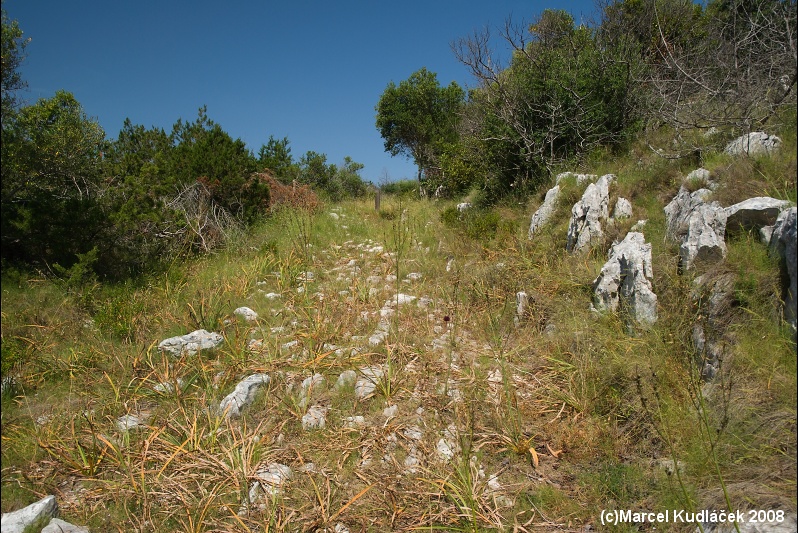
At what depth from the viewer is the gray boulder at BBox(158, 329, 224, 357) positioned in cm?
500

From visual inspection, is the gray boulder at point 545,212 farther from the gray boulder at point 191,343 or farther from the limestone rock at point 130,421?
the limestone rock at point 130,421

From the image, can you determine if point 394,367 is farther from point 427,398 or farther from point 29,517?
point 29,517

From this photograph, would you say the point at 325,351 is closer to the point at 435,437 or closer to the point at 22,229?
the point at 435,437

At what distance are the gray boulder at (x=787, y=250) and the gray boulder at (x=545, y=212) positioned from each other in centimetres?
395

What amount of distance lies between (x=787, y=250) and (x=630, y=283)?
170cm

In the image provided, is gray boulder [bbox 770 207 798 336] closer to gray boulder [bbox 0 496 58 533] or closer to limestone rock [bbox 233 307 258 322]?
gray boulder [bbox 0 496 58 533]

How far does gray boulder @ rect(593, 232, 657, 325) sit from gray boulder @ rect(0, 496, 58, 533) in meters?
5.15

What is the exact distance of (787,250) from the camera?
302 centimetres

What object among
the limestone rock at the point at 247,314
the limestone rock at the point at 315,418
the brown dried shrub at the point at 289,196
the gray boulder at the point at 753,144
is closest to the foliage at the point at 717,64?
the gray boulder at the point at 753,144

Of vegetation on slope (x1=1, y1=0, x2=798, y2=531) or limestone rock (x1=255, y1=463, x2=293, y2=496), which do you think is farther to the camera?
limestone rock (x1=255, y1=463, x2=293, y2=496)

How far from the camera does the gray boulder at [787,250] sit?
2807 mm

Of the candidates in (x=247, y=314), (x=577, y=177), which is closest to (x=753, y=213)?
(x=577, y=177)

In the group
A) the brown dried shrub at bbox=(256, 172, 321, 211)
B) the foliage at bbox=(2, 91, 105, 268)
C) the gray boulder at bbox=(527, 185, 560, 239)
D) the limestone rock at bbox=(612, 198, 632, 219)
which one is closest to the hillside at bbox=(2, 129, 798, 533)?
the limestone rock at bbox=(612, 198, 632, 219)

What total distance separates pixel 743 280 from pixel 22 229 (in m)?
7.51
